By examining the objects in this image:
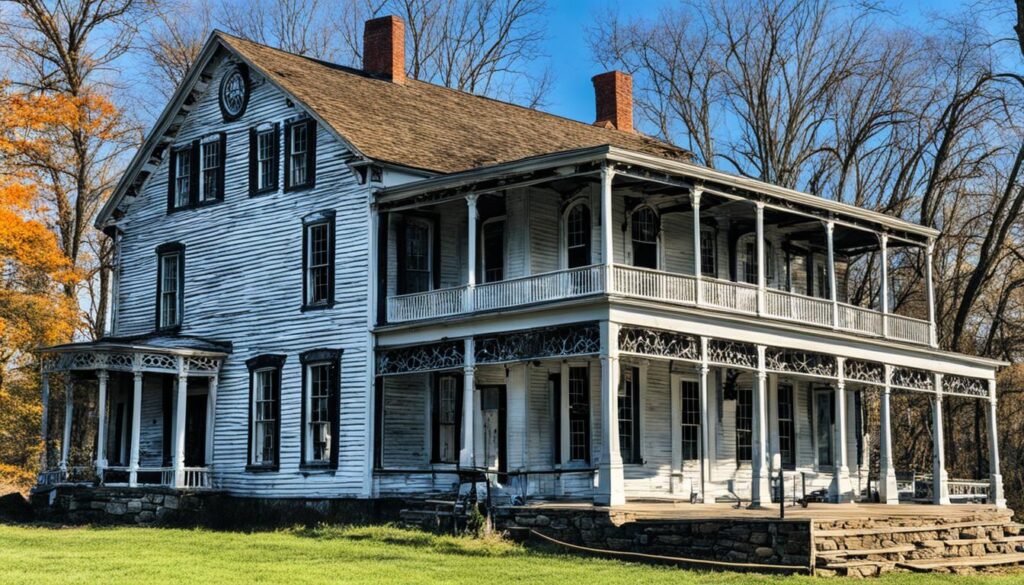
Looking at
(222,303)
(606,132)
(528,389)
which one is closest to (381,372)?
(528,389)

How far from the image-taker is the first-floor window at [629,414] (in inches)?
1088

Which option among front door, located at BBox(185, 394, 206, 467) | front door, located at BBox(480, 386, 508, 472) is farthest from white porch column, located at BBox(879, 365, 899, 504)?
front door, located at BBox(185, 394, 206, 467)

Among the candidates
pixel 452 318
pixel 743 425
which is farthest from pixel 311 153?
pixel 743 425

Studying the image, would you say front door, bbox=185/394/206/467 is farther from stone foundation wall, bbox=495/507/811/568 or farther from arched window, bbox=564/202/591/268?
stone foundation wall, bbox=495/507/811/568

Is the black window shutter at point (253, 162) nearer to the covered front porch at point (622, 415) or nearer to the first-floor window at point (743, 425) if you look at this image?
the covered front porch at point (622, 415)

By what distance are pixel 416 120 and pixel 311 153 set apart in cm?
304

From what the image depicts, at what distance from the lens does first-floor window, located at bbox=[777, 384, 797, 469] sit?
104ft

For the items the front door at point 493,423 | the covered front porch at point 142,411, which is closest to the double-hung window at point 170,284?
the covered front porch at point 142,411

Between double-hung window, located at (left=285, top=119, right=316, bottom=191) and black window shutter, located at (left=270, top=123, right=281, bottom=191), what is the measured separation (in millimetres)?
252

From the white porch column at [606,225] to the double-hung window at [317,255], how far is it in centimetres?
724

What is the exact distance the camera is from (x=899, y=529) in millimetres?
21469

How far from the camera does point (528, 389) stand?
2673cm

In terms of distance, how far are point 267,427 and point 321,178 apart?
554 centimetres

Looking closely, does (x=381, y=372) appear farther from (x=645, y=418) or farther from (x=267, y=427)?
(x=645, y=418)
